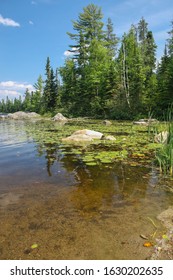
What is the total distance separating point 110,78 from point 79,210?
1066 inches

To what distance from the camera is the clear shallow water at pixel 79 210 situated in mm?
2512

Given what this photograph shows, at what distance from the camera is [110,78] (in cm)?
2880

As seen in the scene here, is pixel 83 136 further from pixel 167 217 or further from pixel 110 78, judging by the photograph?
pixel 110 78

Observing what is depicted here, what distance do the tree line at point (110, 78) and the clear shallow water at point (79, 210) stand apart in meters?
18.0

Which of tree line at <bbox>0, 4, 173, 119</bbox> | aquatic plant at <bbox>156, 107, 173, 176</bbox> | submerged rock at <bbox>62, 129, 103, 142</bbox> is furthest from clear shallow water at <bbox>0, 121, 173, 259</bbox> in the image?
tree line at <bbox>0, 4, 173, 119</bbox>

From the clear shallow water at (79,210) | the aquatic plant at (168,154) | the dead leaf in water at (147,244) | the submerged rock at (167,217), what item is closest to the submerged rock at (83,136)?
the clear shallow water at (79,210)

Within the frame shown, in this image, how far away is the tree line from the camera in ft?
83.9

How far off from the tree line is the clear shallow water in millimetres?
18014

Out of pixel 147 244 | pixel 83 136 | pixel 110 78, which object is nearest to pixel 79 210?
pixel 147 244

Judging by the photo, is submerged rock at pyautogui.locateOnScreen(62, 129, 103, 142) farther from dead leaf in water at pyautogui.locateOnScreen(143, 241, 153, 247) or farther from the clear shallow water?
dead leaf in water at pyautogui.locateOnScreen(143, 241, 153, 247)

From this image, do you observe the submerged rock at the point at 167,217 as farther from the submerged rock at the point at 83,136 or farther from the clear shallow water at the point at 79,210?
the submerged rock at the point at 83,136

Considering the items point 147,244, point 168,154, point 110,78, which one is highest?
point 110,78
